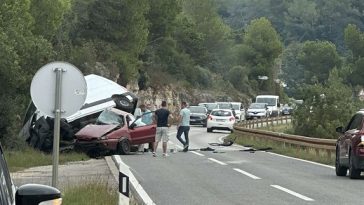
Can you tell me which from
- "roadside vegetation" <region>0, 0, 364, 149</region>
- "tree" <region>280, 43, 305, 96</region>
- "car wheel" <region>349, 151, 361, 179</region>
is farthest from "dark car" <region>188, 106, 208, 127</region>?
"tree" <region>280, 43, 305, 96</region>

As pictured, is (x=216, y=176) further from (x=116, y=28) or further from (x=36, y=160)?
(x=116, y=28)

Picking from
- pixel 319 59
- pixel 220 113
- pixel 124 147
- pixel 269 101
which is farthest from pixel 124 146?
pixel 319 59

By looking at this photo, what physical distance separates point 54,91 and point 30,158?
1417cm

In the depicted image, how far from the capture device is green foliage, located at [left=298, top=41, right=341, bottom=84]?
392ft

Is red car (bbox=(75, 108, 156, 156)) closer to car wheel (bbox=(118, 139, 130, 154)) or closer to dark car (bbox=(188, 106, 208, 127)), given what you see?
car wheel (bbox=(118, 139, 130, 154))

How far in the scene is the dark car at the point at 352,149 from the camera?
57.7ft

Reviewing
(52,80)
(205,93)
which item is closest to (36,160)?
(52,80)

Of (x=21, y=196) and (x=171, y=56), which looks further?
(x=171, y=56)

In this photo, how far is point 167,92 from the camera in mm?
72562

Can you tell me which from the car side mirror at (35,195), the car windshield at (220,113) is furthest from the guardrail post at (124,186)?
the car windshield at (220,113)

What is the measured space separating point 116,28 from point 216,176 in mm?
42889

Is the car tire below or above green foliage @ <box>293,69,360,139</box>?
below

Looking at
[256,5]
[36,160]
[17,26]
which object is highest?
[256,5]

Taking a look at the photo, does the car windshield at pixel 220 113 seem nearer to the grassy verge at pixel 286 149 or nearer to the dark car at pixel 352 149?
the grassy verge at pixel 286 149
